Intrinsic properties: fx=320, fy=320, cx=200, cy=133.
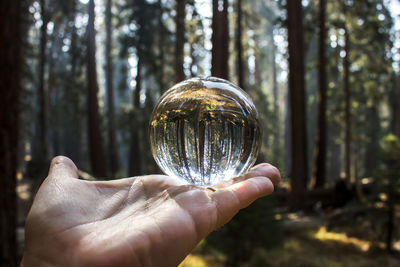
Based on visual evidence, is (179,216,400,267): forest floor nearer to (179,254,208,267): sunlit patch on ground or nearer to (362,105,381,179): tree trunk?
(179,254,208,267): sunlit patch on ground

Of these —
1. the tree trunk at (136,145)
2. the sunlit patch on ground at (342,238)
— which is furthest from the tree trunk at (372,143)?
the tree trunk at (136,145)

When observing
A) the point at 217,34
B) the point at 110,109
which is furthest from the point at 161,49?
the point at 217,34

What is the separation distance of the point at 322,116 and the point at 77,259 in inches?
483

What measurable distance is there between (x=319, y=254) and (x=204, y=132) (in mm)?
7461

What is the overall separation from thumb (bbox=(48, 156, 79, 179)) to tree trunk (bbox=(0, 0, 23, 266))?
7.73ft

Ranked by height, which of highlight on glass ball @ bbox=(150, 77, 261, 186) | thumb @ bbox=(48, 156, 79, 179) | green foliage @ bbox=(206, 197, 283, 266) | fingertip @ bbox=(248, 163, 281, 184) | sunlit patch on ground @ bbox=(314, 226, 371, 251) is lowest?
sunlit patch on ground @ bbox=(314, 226, 371, 251)

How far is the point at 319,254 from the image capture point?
8.17m

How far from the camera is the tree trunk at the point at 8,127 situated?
13.1 feet

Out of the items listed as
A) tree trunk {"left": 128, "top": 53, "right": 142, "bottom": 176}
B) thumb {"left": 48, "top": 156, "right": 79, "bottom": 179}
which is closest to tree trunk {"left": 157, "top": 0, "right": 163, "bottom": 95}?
tree trunk {"left": 128, "top": 53, "right": 142, "bottom": 176}

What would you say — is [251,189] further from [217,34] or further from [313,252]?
[313,252]

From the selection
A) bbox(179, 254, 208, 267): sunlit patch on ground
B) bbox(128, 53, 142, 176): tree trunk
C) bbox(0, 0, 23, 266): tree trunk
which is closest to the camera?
bbox(0, 0, 23, 266): tree trunk

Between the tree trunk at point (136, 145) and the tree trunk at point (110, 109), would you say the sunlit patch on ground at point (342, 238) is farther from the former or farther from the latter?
the tree trunk at point (136, 145)

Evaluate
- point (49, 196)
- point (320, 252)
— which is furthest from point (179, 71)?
point (49, 196)

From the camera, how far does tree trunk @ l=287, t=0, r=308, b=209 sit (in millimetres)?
9898
